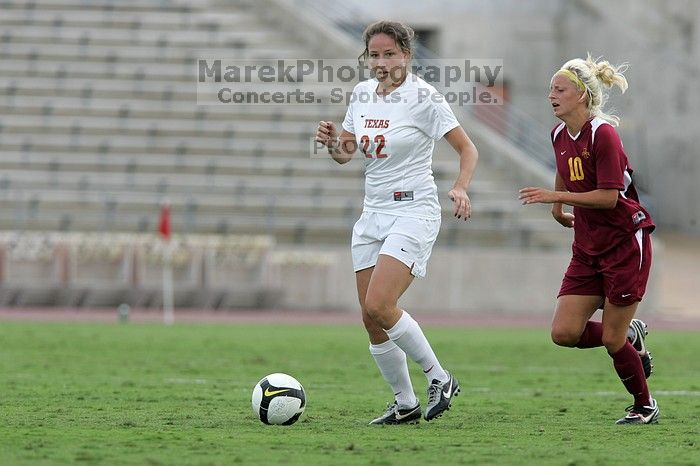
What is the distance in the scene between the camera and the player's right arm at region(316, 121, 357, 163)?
757 centimetres

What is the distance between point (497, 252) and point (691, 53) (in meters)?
10.1

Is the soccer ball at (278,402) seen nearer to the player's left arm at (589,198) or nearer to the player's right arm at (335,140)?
the player's right arm at (335,140)

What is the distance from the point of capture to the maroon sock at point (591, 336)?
25.5 ft

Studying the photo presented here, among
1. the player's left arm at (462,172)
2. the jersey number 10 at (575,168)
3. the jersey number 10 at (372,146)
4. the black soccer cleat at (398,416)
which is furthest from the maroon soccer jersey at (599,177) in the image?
the black soccer cleat at (398,416)

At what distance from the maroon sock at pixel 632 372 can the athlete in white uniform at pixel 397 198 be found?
3.21 ft

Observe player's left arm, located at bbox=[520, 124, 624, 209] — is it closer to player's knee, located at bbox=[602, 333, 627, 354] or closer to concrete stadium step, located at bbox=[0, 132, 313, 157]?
player's knee, located at bbox=[602, 333, 627, 354]

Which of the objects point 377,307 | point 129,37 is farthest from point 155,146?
point 377,307

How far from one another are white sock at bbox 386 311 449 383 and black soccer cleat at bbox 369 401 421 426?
228 mm

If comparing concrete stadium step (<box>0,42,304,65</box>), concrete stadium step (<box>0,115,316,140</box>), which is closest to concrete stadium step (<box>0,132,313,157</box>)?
concrete stadium step (<box>0,115,316,140</box>)

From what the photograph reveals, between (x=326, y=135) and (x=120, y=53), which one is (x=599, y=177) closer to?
(x=326, y=135)

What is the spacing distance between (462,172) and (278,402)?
1595 mm

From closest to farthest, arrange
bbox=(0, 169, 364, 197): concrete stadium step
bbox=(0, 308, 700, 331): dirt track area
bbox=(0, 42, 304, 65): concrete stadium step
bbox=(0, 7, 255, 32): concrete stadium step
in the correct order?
1. bbox=(0, 308, 700, 331): dirt track area
2. bbox=(0, 169, 364, 197): concrete stadium step
3. bbox=(0, 42, 304, 65): concrete stadium step
4. bbox=(0, 7, 255, 32): concrete stadium step

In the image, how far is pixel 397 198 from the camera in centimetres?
744

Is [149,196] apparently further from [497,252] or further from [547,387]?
[547,387]
